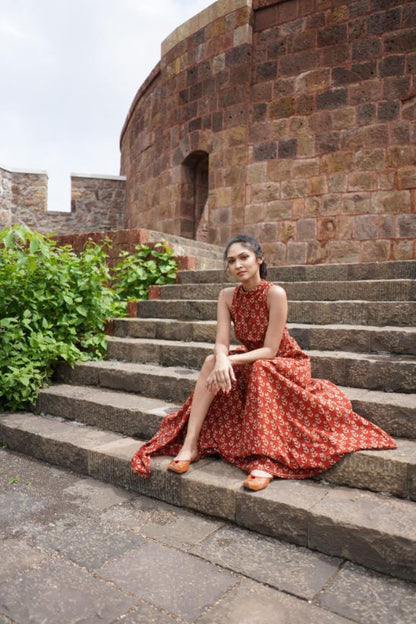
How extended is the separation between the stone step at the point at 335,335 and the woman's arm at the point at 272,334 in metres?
1.01

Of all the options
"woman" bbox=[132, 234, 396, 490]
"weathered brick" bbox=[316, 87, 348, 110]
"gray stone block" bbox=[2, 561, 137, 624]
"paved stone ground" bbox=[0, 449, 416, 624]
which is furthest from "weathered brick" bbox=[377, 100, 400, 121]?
"gray stone block" bbox=[2, 561, 137, 624]

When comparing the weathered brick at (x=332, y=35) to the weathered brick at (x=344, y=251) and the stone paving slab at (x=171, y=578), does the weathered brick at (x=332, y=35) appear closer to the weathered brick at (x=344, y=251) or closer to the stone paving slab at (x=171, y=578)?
the weathered brick at (x=344, y=251)

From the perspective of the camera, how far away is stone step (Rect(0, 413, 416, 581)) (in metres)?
1.95

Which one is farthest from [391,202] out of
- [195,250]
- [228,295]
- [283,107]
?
[228,295]

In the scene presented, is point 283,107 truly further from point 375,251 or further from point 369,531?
point 369,531

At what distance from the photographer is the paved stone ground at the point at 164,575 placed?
1.70 meters

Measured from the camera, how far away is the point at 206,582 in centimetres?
188

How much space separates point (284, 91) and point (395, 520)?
705 centimetres

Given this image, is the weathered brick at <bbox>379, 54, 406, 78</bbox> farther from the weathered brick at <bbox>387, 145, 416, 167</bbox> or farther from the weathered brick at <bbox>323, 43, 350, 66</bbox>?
the weathered brick at <bbox>387, 145, 416, 167</bbox>

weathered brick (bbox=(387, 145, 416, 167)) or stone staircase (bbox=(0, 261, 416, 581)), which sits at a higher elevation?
weathered brick (bbox=(387, 145, 416, 167))

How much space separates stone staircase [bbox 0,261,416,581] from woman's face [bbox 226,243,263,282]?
95 cm

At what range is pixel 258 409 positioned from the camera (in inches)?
98.8

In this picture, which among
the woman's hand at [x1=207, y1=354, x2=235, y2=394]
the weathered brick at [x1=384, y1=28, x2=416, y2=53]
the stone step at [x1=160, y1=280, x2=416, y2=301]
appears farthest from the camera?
the weathered brick at [x1=384, y1=28, x2=416, y2=53]

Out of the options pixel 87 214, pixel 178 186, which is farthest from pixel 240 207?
pixel 87 214
